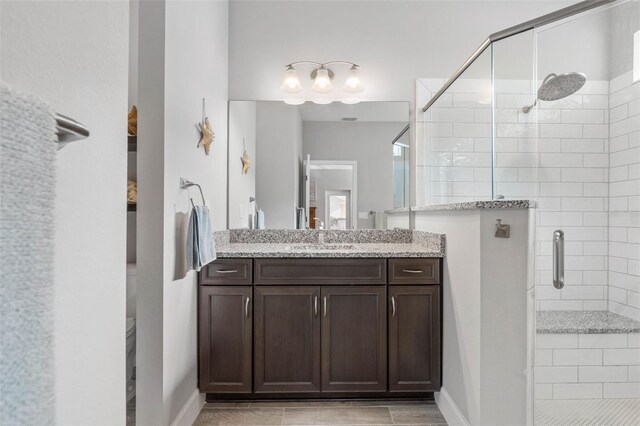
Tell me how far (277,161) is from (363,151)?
665mm

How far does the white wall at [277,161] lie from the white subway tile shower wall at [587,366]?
173cm

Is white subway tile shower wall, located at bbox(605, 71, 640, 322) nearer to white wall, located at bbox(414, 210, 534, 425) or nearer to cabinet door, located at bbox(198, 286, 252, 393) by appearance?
white wall, located at bbox(414, 210, 534, 425)

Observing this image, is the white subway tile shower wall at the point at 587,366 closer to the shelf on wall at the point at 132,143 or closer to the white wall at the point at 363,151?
the white wall at the point at 363,151

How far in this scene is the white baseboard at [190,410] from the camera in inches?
69.7

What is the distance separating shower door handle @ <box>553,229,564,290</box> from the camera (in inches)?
62.0

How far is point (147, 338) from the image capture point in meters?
1.60

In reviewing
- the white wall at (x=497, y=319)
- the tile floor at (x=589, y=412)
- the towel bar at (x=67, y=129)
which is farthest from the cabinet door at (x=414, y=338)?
the towel bar at (x=67, y=129)

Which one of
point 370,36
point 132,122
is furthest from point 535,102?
point 132,122

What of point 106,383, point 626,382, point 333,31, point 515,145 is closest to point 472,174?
point 515,145

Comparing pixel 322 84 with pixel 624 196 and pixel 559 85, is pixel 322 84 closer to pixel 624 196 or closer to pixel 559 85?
pixel 559 85

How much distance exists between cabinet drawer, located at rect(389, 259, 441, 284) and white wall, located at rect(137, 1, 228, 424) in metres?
1.16

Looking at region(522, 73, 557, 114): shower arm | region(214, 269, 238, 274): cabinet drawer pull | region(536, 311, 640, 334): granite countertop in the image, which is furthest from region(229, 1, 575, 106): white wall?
region(536, 311, 640, 334): granite countertop

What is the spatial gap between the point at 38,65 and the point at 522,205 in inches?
63.1

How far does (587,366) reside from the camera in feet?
5.55
